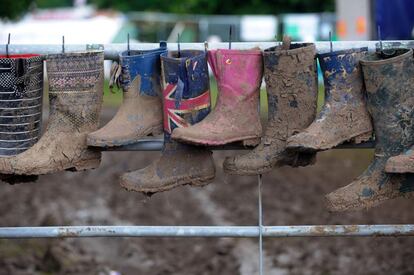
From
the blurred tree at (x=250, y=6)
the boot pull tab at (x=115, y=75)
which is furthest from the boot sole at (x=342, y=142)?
the blurred tree at (x=250, y=6)

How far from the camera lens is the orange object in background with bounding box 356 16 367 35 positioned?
16848mm

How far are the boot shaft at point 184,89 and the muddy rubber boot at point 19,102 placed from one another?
0.52 meters

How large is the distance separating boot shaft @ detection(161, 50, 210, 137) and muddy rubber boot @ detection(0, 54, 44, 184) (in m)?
0.52

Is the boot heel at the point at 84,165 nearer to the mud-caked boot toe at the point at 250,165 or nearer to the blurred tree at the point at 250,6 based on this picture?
the mud-caked boot toe at the point at 250,165

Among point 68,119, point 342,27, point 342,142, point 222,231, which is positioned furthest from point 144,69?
point 342,27

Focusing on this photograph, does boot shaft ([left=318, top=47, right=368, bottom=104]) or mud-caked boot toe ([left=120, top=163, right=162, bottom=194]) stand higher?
boot shaft ([left=318, top=47, right=368, bottom=104])

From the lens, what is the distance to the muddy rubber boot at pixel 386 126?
123 inches

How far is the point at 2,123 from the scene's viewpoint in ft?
11.0

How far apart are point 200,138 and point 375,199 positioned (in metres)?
0.68

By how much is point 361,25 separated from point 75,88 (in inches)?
559

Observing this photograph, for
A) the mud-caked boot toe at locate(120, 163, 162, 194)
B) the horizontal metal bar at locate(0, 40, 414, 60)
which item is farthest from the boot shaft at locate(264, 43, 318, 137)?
the mud-caked boot toe at locate(120, 163, 162, 194)

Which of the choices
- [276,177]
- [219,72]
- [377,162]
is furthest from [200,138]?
[276,177]

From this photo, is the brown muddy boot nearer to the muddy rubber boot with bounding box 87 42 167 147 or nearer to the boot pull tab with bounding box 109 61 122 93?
the muddy rubber boot with bounding box 87 42 167 147

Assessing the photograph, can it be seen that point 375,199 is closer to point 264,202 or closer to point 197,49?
point 197,49
